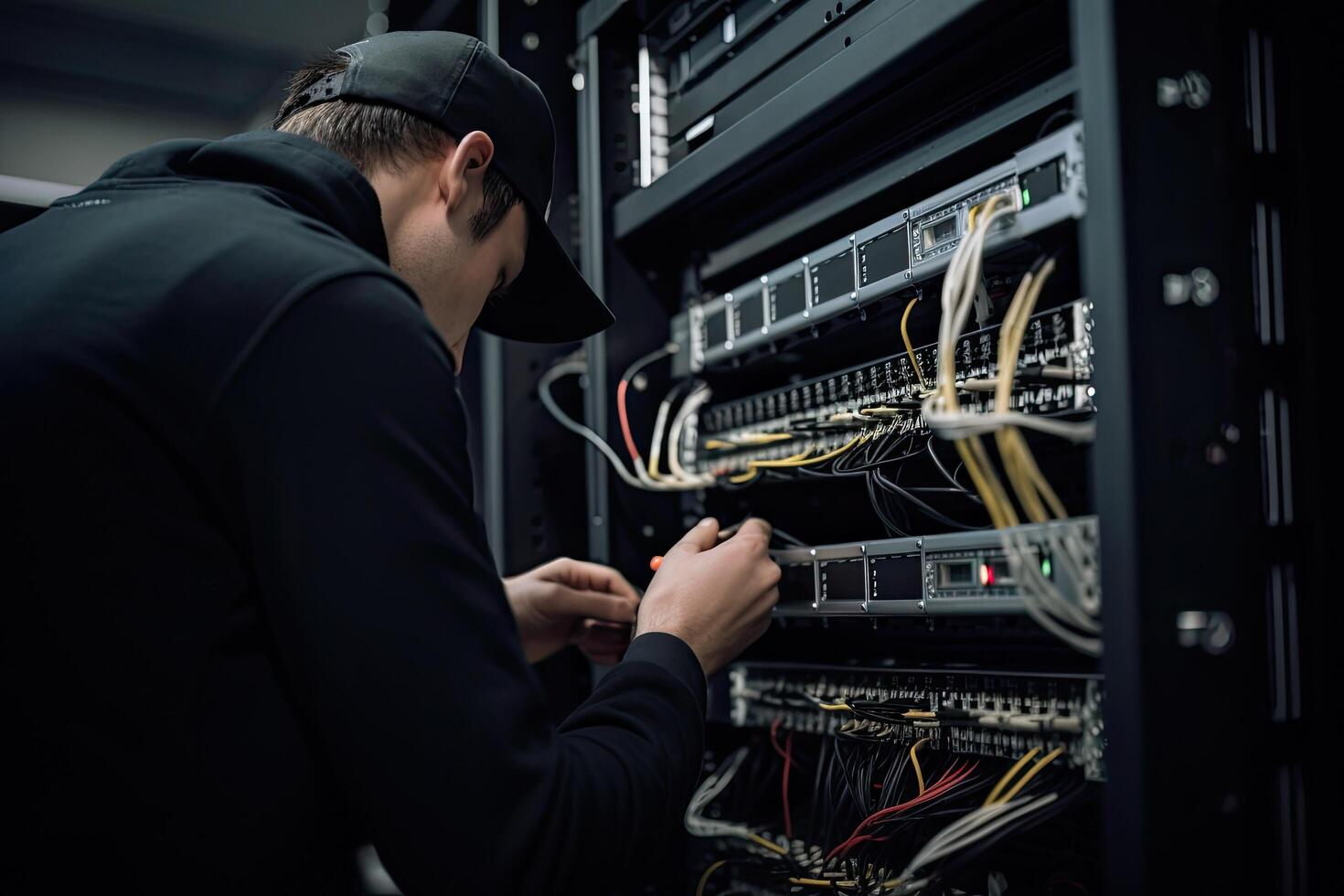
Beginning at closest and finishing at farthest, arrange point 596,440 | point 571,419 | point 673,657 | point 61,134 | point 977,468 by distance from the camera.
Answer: point 977,468 → point 673,657 → point 596,440 → point 571,419 → point 61,134

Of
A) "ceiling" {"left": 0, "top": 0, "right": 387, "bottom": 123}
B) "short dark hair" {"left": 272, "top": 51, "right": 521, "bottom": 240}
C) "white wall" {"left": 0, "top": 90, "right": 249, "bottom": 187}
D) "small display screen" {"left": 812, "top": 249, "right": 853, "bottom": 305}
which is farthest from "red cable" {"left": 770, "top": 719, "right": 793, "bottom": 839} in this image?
"white wall" {"left": 0, "top": 90, "right": 249, "bottom": 187}

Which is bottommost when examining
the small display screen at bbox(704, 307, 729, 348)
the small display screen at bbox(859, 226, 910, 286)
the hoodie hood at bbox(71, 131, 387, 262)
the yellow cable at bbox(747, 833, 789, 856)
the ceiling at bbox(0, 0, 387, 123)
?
the yellow cable at bbox(747, 833, 789, 856)

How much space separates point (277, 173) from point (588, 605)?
26.1 inches

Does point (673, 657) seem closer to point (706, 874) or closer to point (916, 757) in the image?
point (916, 757)

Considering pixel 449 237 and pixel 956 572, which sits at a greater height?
pixel 449 237

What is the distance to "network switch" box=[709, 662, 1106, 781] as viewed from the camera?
0.85 m

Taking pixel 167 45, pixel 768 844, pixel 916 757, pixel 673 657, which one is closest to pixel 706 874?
pixel 768 844

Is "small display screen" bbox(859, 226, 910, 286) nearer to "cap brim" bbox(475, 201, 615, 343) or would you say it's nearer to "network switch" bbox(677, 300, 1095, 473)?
"network switch" bbox(677, 300, 1095, 473)

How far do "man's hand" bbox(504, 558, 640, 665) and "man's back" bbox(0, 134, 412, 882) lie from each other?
0.59m

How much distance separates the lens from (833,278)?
1.12m

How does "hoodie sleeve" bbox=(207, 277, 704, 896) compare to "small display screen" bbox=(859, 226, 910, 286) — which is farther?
"small display screen" bbox=(859, 226, 910, 286)

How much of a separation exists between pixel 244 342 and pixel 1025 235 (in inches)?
23.9

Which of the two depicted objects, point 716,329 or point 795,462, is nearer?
point 795,462

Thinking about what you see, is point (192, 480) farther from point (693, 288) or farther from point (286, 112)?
point (693, 288)
